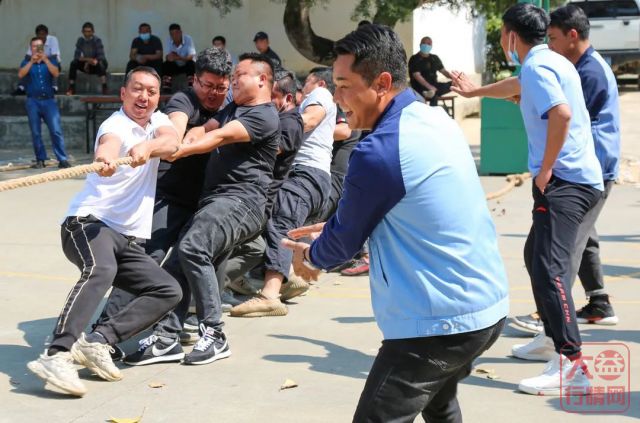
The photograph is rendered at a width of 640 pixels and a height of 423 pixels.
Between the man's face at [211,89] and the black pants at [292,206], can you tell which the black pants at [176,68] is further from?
the man's face at [211,89]

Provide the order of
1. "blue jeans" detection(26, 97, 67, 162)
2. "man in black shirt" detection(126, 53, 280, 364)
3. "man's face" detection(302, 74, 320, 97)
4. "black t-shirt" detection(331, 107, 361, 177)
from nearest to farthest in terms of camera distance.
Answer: "man in black shirt" detection(126, 53, 280, 364) < "man's face" detection(302, 74, 320, 97) < "black t-shirt" detection(331, 107, 361, 177) < "blue jeans" detection(26, 97, 67, 162)

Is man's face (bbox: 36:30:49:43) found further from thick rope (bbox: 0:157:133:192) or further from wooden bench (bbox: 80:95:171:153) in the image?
thick rope (bbox: 0:157:133:192)

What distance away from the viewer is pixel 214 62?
638 cm

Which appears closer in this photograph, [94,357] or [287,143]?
[94,357]

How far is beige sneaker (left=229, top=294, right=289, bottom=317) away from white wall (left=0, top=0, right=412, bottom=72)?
1357 cm

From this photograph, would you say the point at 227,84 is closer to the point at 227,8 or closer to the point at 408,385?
the point at 408,385

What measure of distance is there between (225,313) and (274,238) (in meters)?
0.59

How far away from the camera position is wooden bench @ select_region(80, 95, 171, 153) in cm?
1742

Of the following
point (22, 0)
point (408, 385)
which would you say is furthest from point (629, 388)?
point (22, 0)

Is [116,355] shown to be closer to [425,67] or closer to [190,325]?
[190,325]

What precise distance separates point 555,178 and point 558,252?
39cm

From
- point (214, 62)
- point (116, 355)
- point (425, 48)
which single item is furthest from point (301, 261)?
point (425, 48)

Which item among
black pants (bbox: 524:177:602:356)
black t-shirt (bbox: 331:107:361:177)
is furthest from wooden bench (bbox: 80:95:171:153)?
black pants (bbox: 524:177:602:356)

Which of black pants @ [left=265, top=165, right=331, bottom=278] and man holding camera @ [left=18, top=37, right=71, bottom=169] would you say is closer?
black pants @ [left=265, top=165, right=331, bottom=278]
